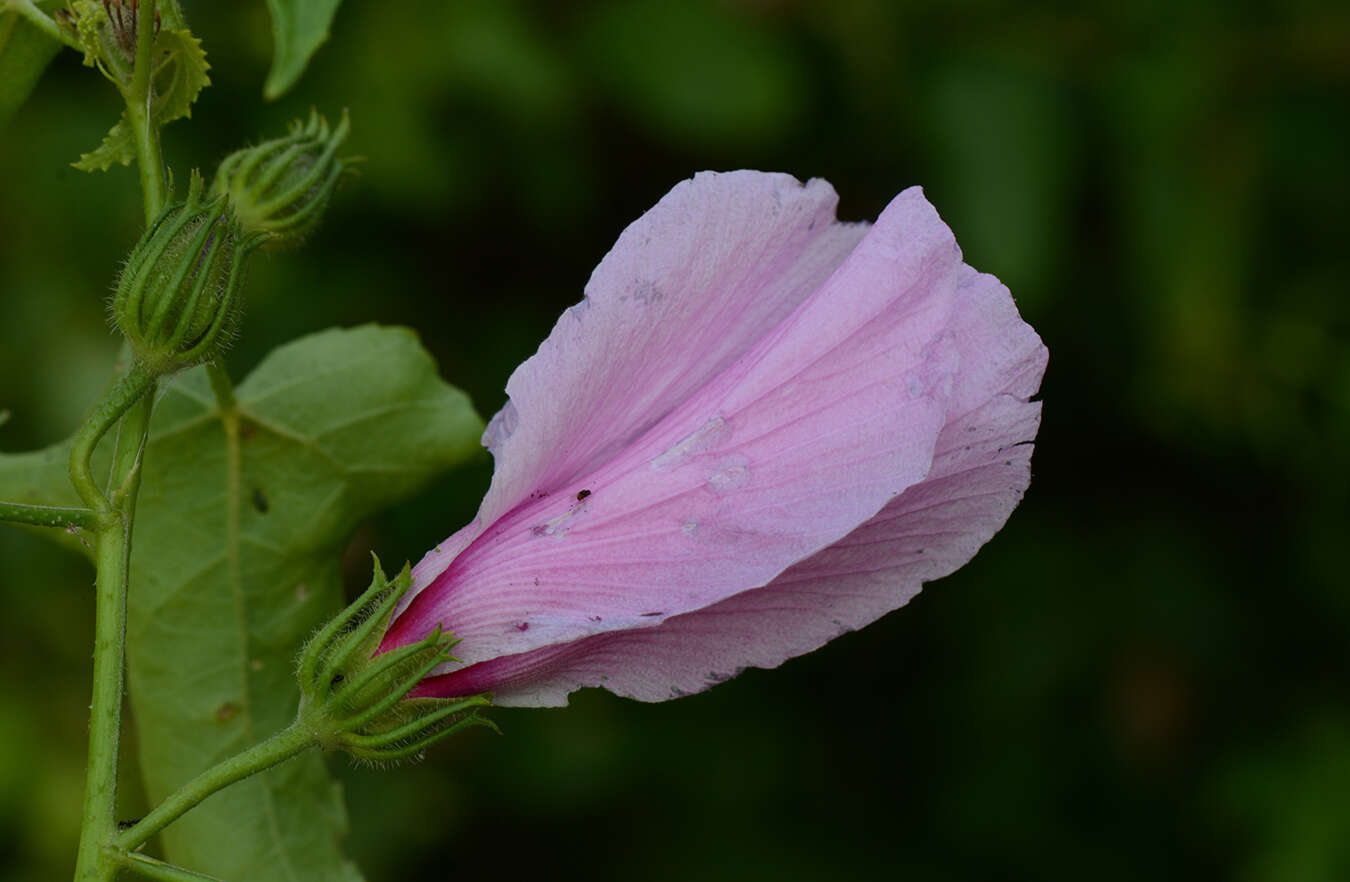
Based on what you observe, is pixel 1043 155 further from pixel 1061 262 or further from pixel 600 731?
pixel 600 731

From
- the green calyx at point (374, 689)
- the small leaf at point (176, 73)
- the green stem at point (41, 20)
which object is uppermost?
the green stem at point (41, 20)

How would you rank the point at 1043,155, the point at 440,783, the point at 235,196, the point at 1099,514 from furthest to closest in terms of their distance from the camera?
the point at 1099,514, the point at 440,783, the point at 1043,155, the point at 235,196

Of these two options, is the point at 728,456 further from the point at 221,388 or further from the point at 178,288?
the point at 221,388

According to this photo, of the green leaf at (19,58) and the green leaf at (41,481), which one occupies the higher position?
the green leaf at (19,58)

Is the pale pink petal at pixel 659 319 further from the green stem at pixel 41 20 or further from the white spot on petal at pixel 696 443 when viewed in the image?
the green stem at pixel 41 20

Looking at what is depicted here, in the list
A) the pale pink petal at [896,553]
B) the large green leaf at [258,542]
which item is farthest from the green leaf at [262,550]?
the pale pink petal at [896,553]

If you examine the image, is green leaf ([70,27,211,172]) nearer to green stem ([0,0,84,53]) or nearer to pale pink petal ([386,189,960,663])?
green stem ([0,0,84,53])

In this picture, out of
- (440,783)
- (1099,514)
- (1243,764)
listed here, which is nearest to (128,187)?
(440,783)

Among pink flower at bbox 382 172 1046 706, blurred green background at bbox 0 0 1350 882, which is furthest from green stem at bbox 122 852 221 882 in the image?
blurred green background at bbox 0 0 1350 882
